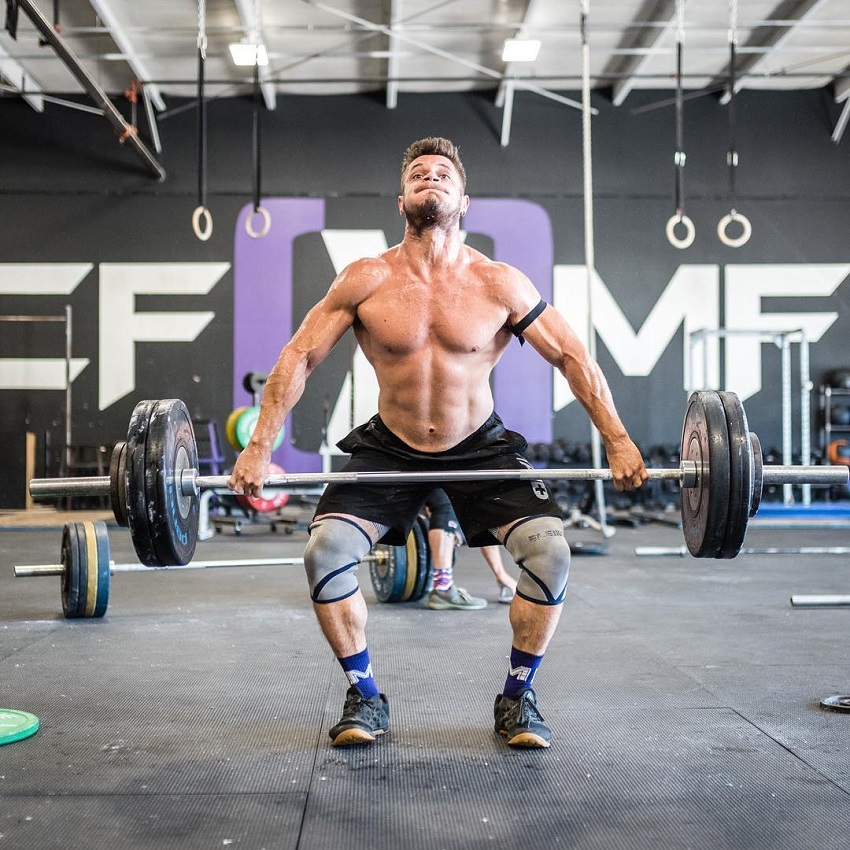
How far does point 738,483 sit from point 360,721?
3.07ft

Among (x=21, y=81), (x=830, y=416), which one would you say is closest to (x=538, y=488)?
(x=830, y=416)

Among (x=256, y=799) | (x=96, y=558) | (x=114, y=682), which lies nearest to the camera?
(x=256, y=799)

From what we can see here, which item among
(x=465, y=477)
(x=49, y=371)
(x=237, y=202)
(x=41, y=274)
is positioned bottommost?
(x=465, y=477)

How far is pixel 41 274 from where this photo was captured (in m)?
8.76

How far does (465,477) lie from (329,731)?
61 centimetres

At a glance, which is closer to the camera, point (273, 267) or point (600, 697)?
point (600, 697)

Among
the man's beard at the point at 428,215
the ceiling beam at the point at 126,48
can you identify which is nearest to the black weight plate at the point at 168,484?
the man's beard at the point at 428,215

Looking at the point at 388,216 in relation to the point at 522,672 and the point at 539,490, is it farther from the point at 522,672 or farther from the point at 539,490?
the point at 522,672

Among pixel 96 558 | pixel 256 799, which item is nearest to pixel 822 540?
pixel 96 558

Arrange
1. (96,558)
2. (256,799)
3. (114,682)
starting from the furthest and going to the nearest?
1. (96,558)
2. (114,682)
3. (256,799)

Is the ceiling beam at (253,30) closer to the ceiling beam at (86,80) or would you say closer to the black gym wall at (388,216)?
the black gym wall at (388,216)

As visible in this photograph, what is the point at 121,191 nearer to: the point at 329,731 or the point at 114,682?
the point at 114,682

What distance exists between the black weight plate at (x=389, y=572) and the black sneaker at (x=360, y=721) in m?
1.57

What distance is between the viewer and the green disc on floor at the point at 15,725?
191 cm
